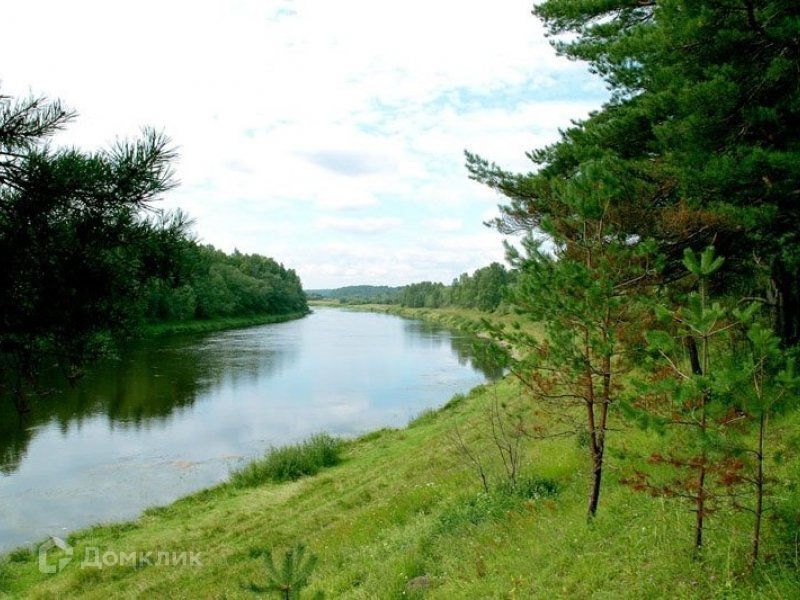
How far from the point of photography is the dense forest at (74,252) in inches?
136

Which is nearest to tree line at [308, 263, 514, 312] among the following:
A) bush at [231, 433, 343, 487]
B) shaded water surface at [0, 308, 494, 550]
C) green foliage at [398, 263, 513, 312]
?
green foliage at [398, 263, 513, 312]

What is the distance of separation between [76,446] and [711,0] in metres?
20.4

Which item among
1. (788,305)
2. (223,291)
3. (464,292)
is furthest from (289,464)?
(464,292)

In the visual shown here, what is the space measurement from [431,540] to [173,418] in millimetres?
18056

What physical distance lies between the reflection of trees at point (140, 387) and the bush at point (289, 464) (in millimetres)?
5100

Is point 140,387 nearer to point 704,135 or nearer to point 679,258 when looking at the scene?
point 679,258

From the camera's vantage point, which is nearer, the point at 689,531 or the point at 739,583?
the point at 739,583

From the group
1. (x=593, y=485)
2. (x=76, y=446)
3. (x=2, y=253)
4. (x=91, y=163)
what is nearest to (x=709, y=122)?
(x=593, y=485)

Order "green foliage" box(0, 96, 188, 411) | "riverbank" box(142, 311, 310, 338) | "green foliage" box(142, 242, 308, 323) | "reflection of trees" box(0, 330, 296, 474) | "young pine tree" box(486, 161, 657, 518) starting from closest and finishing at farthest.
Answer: "green foliage" box(0, 96, 188, 411), "green foliage" box(142, 242, 308, 323), "young pine tree" box(486, 161, 657, 518), "reflection of trees" box(0, 330, 296, 474), "riverbank" box(142, 311, 310, 338)

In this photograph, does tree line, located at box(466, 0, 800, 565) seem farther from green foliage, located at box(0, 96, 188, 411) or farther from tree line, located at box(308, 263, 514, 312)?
tree line, located at box(308, 263, 514, 312)

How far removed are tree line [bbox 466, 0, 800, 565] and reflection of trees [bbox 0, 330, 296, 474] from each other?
1080cm

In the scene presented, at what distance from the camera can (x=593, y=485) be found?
5.86 m

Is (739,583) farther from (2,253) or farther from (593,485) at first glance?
(2,253)

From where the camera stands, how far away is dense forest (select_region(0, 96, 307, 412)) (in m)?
3.45
